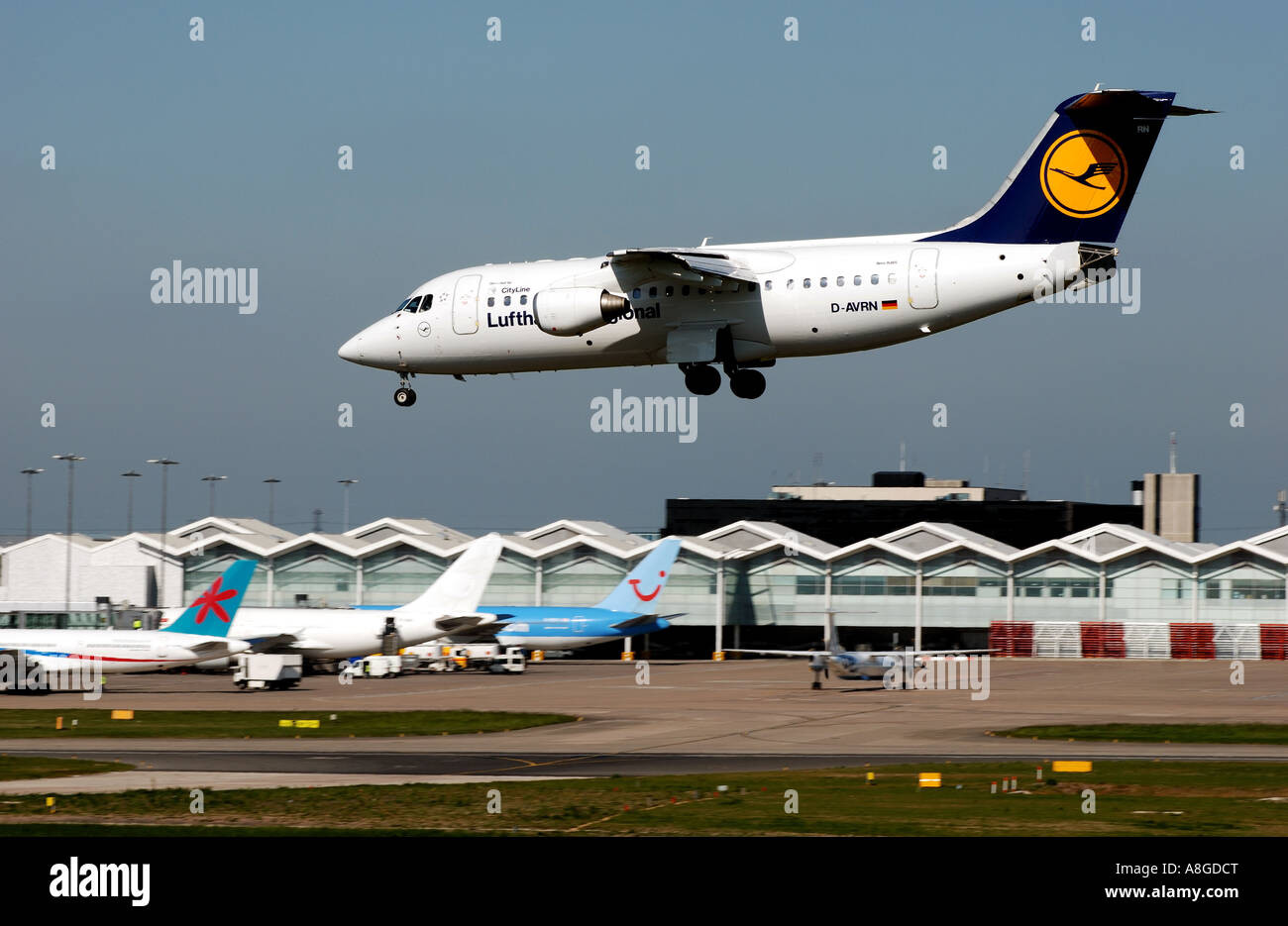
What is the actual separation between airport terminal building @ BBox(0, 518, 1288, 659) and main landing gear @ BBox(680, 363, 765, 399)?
224 feet

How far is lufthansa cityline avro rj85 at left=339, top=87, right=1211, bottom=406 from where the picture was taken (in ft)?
122

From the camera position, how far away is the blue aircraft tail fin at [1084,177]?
37688mm

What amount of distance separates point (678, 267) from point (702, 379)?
2807 millimetres

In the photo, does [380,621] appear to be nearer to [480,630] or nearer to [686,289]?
[480,630]

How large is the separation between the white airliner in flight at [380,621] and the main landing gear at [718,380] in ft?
128

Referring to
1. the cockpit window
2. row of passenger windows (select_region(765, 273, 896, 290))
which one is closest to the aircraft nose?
the cockpit window

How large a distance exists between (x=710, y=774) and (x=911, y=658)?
112 ft

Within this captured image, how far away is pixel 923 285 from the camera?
122ft

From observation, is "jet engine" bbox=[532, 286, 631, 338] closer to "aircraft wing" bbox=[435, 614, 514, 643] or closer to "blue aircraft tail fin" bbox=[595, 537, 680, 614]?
"aircraft wing" bbox=[435, 614, 514, 643]

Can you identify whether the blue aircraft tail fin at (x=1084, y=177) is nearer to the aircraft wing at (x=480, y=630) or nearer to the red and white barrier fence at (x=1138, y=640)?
the aircraft wing at (x=480, y=630)

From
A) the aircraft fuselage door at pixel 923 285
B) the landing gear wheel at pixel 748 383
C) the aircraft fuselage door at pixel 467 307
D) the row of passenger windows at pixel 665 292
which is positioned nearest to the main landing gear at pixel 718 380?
the landing gear wheel at pixel 748 383

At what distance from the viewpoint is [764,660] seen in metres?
100

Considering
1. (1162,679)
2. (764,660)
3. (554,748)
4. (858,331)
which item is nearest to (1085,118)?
(858,331)
